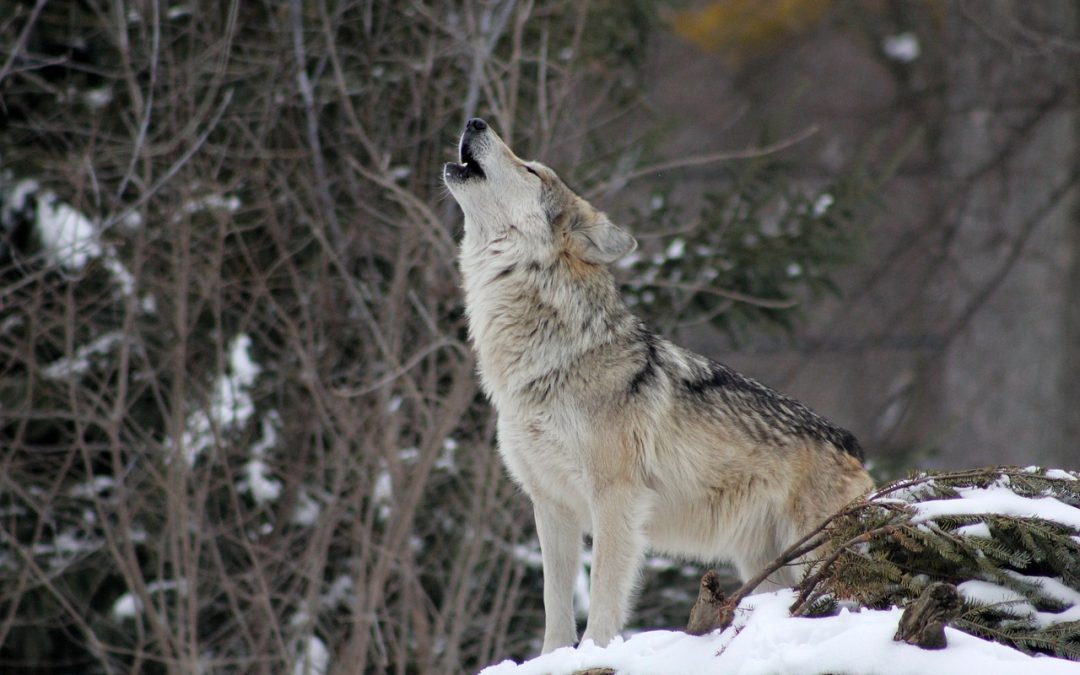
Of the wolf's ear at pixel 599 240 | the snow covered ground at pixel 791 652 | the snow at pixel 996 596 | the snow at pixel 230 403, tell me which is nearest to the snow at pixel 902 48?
the snow at pixel 230 403

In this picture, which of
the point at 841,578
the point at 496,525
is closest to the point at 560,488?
the point at 841,578

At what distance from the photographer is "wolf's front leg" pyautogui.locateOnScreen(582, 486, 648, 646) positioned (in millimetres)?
4883

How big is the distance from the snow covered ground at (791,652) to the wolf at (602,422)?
1280mm

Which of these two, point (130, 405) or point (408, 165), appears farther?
point (408, 165)

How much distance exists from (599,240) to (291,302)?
4.57 metres

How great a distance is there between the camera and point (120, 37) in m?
8.75

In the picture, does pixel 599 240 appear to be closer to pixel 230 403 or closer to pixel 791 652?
pixel 791 652

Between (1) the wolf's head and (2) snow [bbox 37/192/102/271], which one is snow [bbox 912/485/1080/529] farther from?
(2) snow [bbox 37/192/102/271]

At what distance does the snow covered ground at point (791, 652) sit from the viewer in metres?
3.01

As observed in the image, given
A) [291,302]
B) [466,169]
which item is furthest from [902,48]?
[466,169]

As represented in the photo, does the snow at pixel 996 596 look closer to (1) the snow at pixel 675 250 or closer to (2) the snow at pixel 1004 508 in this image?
(2) the snow at pixel 1004 508

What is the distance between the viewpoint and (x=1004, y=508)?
3.71m

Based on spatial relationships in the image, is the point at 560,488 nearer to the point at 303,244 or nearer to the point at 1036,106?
the point at 303,244

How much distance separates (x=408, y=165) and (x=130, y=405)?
2950 millimetres
